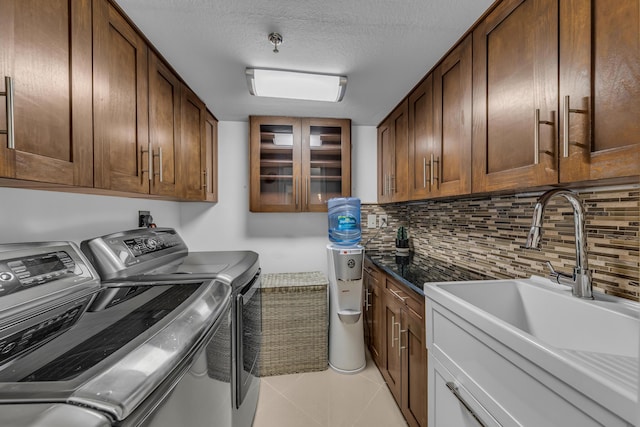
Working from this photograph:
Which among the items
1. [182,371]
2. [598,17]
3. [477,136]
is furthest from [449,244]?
[182,371]

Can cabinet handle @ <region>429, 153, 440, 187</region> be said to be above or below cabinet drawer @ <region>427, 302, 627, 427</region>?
above

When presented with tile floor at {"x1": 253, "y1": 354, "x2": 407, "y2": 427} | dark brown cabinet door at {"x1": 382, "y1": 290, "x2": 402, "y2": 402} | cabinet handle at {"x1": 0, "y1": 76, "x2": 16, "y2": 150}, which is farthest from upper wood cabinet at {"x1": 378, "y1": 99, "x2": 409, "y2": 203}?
cabinet handle at {"x1": 0, "y1": 76, "x2": 16, "y2": 150}

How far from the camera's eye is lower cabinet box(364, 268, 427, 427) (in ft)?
4.47

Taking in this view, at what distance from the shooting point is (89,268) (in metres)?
1.05

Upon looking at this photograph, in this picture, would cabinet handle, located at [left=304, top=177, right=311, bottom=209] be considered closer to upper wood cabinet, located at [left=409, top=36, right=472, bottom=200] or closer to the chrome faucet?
upper wood cabinet, located at [left=409, top=36, right=472, bottom=200]

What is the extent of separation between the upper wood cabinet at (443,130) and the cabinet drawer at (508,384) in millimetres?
695

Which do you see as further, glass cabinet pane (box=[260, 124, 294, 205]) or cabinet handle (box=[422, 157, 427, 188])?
glass cabinet pane (box=[260, 124, 294, 205])

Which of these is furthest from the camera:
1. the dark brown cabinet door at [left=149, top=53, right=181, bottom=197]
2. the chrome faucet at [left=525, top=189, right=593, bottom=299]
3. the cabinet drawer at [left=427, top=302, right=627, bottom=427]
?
the dark brown cabinet door at [left=149, top=53, right=181, bottom=197]

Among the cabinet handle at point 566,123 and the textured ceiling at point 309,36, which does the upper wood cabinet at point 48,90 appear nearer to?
the textured ceiling at point 309,36

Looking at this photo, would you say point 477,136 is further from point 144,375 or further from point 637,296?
point 144,375

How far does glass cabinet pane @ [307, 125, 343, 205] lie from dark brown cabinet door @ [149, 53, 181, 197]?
43.1 inches

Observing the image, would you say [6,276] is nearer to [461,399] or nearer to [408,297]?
[461,399]

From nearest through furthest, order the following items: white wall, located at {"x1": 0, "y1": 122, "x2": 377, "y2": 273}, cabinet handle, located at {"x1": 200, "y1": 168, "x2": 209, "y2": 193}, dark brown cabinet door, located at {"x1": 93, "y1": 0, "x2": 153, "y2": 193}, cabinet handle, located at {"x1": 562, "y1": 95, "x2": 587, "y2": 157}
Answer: cabinet handle, located at {"x1": 562, "y1": 95, "x2": 587, "y2": 157} < dark brown cabinet door, located at {"x1": 93, "y1": 0, "x2": 153, "y2": 193} < cabinet handle, located at {"x1": 200, "y1": 168, "x2": 209, "y2": 193} < white wall, located at {"x1": 0, "y1": 122, "x2": 377, "y2": 273}

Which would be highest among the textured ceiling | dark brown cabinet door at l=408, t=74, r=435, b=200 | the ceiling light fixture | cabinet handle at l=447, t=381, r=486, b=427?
the textured ceiling
